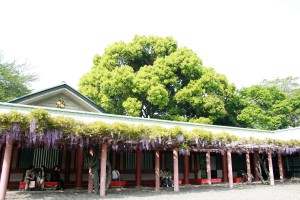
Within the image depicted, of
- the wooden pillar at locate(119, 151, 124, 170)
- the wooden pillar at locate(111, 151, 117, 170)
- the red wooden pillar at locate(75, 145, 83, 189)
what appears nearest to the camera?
the red wooden pillar at locate(75, 145, 83, 189)

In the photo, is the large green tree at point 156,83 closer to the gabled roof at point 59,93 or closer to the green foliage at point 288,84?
the gabled roof at point 59,93

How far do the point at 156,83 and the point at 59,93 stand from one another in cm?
1064

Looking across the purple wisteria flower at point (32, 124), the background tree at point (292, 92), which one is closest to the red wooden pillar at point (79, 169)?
the purple wisteria flower at point (32, 124)

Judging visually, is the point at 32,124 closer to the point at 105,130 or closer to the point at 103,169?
the point at 105,130

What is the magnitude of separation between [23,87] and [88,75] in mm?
10165

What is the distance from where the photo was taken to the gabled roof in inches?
591

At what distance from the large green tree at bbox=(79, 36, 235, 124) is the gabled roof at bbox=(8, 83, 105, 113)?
756 cm

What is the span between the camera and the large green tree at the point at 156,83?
80.4 feet

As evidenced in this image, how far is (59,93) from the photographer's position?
1627cm

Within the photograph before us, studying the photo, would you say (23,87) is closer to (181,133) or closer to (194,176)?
(194,176)

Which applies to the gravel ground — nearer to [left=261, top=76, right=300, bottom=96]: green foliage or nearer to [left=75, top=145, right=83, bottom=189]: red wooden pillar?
[left=75, top=145, right=83, bottom=189]: red wooden pillar

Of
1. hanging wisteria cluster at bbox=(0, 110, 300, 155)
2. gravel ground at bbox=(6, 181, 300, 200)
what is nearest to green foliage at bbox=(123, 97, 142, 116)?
hanging wisteria cluster at bbox=(0, 110, 300, 155)

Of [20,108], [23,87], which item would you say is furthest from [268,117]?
[23,87]

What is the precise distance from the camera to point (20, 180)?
13.1 metres
